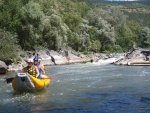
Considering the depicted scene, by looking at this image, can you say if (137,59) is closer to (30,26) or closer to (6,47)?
(30,26)

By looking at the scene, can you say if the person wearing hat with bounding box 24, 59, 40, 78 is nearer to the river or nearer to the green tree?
the river

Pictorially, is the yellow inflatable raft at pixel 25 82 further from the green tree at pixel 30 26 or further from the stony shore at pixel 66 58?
the green tree at pixel 30 26

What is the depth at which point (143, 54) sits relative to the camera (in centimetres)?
3984

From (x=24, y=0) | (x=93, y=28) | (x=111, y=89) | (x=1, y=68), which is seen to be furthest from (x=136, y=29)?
(x=111, y=89)

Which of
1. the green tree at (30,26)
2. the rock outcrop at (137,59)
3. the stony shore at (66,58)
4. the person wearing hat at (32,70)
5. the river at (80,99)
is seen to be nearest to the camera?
the river at (80,99)

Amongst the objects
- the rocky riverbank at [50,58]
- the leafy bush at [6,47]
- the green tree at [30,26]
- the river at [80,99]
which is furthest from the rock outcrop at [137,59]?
the river at [80,99]

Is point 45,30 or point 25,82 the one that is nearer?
point 25,82

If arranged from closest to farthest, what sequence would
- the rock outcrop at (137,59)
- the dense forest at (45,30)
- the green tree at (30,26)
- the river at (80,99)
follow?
the river at (80,99)
the rock outcrop at (137,59)
the dense forest at (45,30)
the green tree at (30,26)

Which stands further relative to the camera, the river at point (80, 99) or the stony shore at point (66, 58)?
the stony shore at point (66, 58)

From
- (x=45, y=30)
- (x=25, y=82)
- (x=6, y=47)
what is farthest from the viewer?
(x=45, y=30)

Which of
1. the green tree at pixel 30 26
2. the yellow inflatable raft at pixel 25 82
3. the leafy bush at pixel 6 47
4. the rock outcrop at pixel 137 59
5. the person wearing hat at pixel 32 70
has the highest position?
the green tree at pixel 30 26

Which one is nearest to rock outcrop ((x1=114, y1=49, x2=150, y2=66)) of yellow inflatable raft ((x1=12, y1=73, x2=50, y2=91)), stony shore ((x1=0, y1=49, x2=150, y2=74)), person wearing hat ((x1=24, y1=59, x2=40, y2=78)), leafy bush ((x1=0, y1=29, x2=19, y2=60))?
stony shore ((x1=0, y1=49, x2=150, y2=74))

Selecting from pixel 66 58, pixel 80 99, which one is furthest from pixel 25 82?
pixel 66 58

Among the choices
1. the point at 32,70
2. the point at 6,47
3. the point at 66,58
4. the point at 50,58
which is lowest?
the point at 66,58
